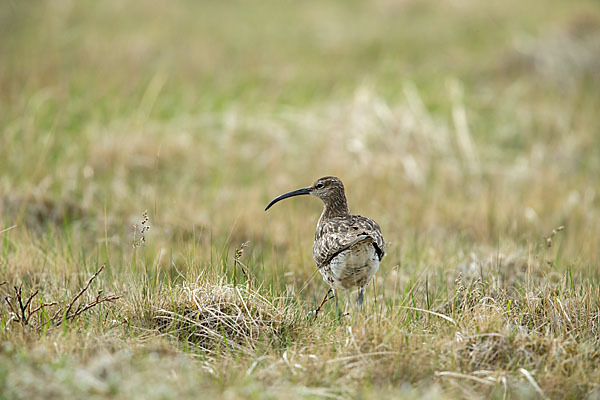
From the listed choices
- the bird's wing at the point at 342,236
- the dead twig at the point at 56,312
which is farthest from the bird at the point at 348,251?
the dead twig at the point at 56,312

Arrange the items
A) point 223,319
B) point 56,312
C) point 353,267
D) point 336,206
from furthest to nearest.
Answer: point 336,206
point 353,267
point 56,312
point 223,319

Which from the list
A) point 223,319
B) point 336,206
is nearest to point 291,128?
point 336,206

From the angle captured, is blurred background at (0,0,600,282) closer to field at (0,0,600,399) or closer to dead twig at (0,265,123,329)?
field at (0,0,600,399)

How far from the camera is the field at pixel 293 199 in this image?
148 inches

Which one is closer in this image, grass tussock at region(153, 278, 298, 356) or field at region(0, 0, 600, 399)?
field at region(0, 0, 600, 399)

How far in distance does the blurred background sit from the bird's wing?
0.49 m

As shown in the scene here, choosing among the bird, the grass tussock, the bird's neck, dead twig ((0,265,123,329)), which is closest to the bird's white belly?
the bird

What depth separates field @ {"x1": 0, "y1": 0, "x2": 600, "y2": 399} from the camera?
375 centimetres

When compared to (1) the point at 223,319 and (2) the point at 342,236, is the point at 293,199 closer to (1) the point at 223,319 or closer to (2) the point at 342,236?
(2) the point at 342,236

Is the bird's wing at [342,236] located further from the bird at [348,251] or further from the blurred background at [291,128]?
the blurred background at [291,128]

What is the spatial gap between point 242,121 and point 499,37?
819 cm

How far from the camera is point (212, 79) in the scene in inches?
504

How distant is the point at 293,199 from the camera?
8.58m

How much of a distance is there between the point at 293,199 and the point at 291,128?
201 cm
